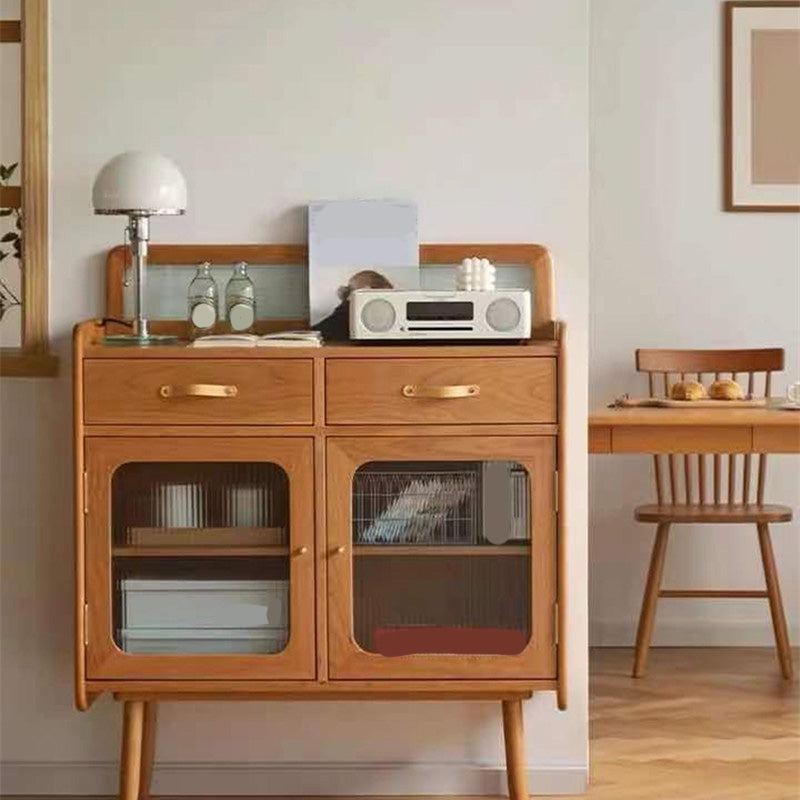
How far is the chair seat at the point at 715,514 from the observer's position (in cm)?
479

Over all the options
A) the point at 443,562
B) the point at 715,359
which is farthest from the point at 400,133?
the point at 715,359

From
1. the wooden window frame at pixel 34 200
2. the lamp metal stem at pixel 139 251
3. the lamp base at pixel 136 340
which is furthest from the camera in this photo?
the wooden window frame at pixel 34 200

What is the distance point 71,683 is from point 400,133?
141 centimetres

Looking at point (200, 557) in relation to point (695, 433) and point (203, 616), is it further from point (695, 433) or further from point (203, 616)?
point (695, 433)

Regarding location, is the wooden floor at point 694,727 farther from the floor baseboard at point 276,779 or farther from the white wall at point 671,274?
the white wall at point 671,274

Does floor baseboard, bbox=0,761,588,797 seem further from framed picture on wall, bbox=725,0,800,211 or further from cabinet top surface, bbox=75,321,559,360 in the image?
framed picture on wall, bbox=725,0,800,211

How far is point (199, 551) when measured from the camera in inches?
131

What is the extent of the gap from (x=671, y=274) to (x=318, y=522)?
234cm

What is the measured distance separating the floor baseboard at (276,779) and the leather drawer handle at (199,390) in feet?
3.04

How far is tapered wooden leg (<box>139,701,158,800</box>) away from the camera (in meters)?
3.56

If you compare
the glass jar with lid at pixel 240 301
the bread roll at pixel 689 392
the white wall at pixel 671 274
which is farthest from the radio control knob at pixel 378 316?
the white wall at pixel 671 274

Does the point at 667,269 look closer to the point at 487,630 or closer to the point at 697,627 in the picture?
the point at 697,627

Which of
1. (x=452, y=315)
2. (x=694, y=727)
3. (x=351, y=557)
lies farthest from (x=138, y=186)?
(x=694, y=727)

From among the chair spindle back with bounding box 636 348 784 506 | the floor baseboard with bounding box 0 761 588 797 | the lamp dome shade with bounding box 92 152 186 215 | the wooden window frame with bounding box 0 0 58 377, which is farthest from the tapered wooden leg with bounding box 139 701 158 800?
the chair spindle back with bounding box 636 348 784 506
